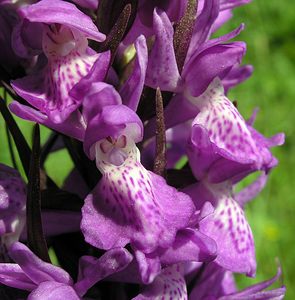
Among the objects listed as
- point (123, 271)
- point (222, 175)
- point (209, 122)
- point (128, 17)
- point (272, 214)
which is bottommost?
point (272, 214)

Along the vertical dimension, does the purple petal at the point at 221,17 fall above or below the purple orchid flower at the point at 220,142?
above

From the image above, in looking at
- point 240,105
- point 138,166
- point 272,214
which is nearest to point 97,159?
point 138,166

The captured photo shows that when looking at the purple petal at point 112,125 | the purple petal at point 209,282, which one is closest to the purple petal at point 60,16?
the purple petal at point 112,125

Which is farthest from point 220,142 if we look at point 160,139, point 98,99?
point 98,99

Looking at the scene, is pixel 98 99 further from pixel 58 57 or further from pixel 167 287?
pixel 167 287

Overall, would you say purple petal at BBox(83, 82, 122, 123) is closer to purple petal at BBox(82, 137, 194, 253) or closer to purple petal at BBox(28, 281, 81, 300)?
purple petal at BBox(82, 137, 194, 253)

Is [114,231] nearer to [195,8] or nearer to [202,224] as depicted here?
[202,224]

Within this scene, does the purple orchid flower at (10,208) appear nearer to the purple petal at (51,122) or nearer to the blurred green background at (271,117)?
the purple petal at (51,122)

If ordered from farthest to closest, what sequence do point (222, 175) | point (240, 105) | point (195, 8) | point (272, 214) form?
1. point (240, 105)
2. point (272, 214)
3. point (222, 175)
4. point (195, 8)
